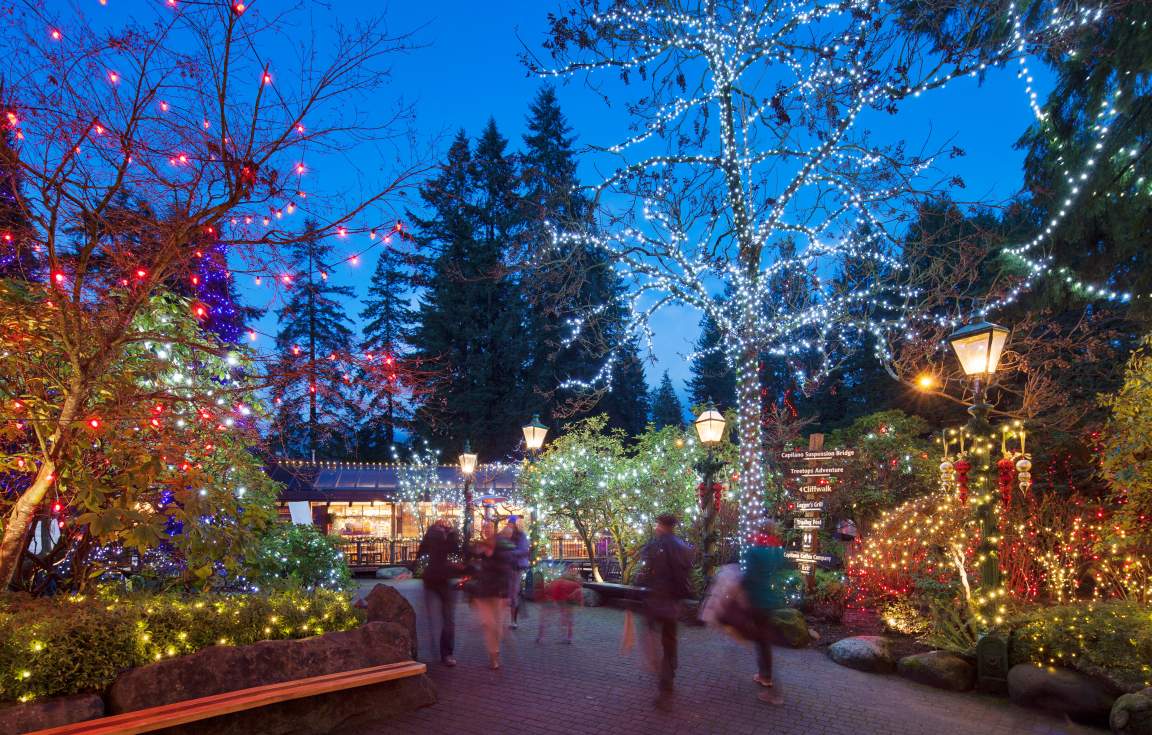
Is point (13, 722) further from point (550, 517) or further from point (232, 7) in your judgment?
point (550, 517)

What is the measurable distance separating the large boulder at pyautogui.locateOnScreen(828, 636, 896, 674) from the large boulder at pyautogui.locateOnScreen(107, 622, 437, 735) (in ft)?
16.2

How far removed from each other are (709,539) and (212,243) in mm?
9978

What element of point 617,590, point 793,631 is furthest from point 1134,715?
point 617,590

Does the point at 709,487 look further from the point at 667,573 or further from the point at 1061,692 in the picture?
the point at 1061,692

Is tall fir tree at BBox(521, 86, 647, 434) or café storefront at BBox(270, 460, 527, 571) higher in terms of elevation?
tall fir tree at BBox(521, 86, 647, 434)

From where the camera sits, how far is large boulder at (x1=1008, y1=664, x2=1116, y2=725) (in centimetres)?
582

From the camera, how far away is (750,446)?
1209 centimetres

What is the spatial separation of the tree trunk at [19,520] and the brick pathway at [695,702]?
123 inches

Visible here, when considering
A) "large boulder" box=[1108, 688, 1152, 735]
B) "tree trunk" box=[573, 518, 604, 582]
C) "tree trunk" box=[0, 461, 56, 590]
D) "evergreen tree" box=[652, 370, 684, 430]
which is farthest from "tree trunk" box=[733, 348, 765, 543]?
"evergreen tree" box=[652, 370, 684, 430]

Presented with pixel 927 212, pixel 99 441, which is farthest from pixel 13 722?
pixel 927 212

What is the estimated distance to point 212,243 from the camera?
477 centimetres

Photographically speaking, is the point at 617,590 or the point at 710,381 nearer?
the point at 617,590

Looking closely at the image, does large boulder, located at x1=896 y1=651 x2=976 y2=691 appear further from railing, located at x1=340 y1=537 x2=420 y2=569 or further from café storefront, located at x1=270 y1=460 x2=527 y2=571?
railing, located at x1=340 y1=537 x2=420 y2=569

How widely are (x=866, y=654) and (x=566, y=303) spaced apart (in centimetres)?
817
